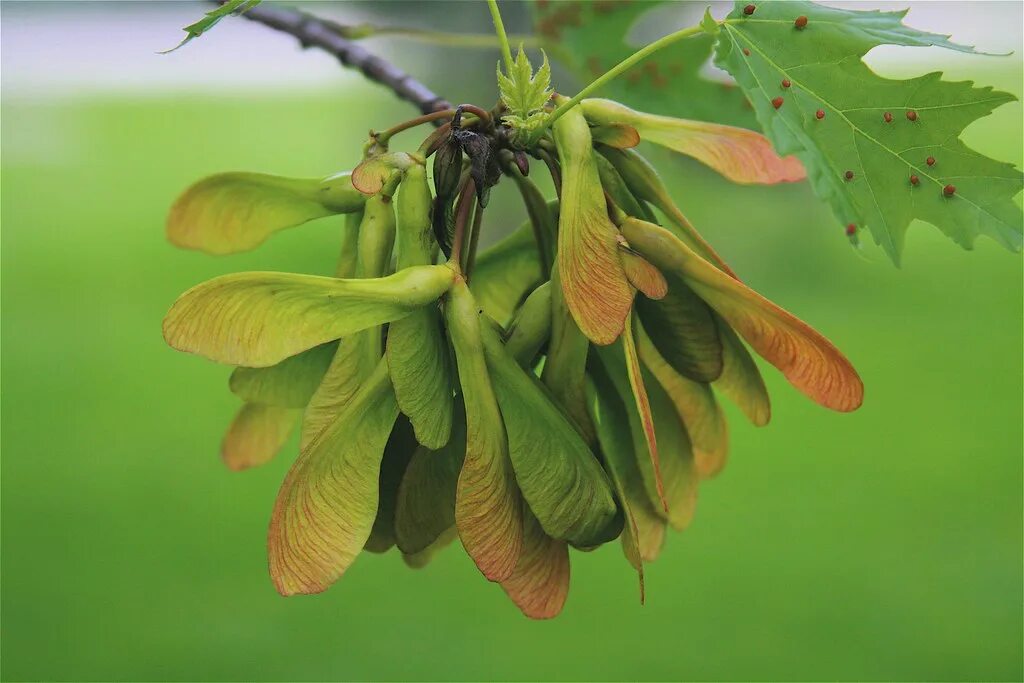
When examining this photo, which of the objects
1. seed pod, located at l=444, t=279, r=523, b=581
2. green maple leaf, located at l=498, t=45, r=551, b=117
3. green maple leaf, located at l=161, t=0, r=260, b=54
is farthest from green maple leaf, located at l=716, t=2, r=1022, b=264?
green maple leaf, located at l=161, t=0, r=260, b=54

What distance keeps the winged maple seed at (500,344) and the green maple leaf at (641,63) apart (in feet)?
0.78

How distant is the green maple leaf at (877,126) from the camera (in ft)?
1.91

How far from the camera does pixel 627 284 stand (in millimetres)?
589

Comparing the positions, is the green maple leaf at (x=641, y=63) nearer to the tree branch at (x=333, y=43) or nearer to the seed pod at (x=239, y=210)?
the tree branch at (x=333, y=43)

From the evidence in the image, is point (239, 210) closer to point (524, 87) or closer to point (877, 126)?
point (524, 87)

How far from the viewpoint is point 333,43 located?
102 cm

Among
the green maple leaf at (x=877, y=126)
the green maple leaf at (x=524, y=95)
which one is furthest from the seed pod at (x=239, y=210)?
the green maple leaf at (x=877, y=126)

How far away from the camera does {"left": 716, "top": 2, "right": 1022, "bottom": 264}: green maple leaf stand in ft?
1.91

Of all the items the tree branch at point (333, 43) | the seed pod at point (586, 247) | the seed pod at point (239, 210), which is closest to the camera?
the seed pod at point (586, 247)

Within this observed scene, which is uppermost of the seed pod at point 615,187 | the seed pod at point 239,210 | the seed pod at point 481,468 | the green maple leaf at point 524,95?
the green maple leaf at point 524,95

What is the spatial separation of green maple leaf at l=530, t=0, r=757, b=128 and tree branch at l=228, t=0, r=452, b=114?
0.19 metres

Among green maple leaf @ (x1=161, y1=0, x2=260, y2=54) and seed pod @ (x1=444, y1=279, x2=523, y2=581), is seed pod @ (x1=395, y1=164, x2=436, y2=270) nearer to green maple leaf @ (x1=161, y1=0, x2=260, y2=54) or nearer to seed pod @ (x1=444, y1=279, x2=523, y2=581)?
seed pod @ (x1=444, y1=279, x2=523, y2=581)

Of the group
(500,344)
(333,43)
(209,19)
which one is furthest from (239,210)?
(333,43)

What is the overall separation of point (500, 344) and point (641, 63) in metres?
0.49
